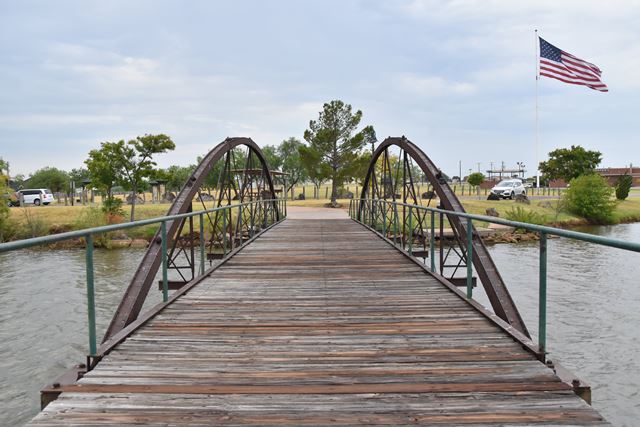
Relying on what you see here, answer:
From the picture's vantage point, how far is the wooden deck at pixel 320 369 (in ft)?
8.81

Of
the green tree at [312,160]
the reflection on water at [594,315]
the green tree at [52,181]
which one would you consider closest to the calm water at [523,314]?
the reflection on water at [594,315]

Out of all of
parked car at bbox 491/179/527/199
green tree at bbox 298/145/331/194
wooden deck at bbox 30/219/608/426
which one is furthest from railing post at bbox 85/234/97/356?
parked car at bbox 491/179/527/199

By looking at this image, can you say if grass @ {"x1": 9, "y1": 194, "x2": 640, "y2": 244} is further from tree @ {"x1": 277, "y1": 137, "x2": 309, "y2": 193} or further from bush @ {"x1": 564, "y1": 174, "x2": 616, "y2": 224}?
tree @ {"x1": 277, "y1": 137, "x2": 309, "y2": 193}

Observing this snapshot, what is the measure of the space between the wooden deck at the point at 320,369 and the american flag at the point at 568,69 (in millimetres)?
24050

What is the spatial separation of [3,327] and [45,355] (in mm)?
2727

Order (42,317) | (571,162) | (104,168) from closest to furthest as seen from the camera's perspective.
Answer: (42,317) → (104,168) → (571,162)

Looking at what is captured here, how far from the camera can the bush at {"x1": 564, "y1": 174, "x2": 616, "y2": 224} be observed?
109 ft

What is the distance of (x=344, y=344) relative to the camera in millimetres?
3896

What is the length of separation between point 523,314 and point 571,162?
162 ft

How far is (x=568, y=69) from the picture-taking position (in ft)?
86.2

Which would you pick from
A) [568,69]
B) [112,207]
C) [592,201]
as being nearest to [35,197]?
[112,207]

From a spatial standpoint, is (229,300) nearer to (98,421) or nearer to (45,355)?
(98,421)

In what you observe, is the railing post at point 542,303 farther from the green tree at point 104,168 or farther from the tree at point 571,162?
the tree at point 571,162

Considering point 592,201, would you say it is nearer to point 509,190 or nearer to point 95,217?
point 509,190
